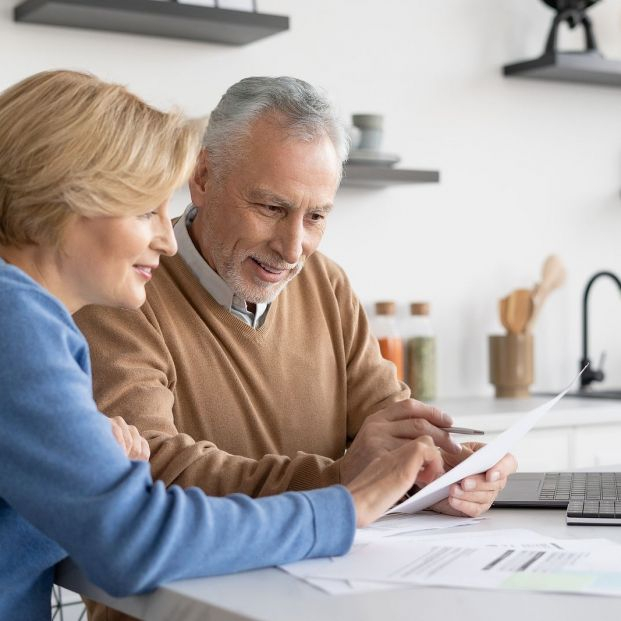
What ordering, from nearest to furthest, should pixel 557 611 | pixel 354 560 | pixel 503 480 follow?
pixel 557 611 < pixel 354 560 < pixel 503 480

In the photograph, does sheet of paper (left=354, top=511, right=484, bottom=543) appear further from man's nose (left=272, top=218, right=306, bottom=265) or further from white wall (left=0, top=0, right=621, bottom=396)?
white wall (left=0, top=0, right=621, bottom=396)

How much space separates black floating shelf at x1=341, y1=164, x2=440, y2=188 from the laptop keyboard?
1.68m

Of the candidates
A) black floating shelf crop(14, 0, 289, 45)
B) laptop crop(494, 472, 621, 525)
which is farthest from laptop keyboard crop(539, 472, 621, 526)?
black floating shelf crop(14, 0, 289, 45)

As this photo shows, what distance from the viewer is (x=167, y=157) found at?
1.40 meters

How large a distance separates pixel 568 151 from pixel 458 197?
0.52 metres

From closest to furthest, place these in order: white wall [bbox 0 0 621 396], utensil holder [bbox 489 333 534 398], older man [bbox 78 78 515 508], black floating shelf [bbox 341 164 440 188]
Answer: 1. older man [bbox 78 78 515 508]
2. black floating shelf [bbox 341 164 440 188]
3. white wall [bbox 0 0 621 396]
4. utensil holder [bbox 489 333 534 398]

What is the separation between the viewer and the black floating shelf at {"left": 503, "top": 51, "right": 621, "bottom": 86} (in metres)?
3.81

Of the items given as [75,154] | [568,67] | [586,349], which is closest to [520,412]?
[586,349]

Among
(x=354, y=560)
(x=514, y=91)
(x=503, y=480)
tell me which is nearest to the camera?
(x=354, y=560)

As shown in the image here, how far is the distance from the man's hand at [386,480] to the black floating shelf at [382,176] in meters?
2.01

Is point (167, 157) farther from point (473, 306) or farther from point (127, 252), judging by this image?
point (473, 306)

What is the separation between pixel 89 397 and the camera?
4.11 ft

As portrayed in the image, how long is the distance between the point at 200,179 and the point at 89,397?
995mm

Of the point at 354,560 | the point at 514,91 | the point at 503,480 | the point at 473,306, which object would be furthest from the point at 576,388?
the point at 354,560
